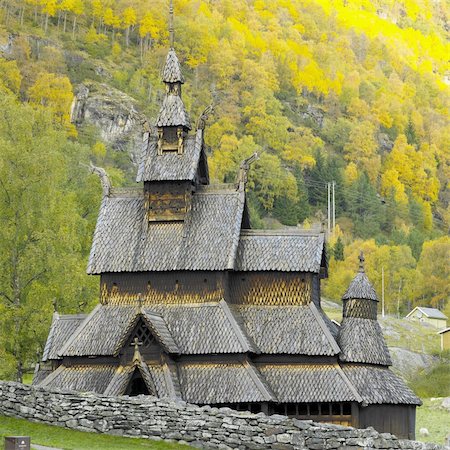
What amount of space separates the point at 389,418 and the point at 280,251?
297 inches

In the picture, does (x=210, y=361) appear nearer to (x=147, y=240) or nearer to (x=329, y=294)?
(x=147, y=240)

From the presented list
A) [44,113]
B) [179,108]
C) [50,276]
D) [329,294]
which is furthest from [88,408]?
[329,294]

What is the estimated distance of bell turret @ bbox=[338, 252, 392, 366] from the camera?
157 feet

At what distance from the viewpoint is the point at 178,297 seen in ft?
159

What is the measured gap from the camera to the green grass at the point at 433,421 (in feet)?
185

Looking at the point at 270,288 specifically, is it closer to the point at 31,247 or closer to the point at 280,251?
the point at 280,251

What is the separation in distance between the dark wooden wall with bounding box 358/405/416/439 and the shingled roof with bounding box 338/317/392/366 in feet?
5.91

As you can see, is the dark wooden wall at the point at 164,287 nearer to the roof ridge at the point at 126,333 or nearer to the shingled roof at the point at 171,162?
the roof ridge at the point at 126,333

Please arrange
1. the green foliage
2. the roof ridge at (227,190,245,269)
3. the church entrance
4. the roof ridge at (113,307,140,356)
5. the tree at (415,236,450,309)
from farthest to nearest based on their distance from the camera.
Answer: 1. the tree at (415,236,450,309)
2. the green foliage
3. the roof ridge at (227,190,245,269)
4. the roof ridge at (113,307,140,356)
5. the church entrance

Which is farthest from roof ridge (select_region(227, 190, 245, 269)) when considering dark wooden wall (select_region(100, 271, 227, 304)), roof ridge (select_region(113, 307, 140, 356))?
roof ridge (select_region(113, 307, 140, 356))

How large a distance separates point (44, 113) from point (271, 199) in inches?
4578

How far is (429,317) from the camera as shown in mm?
140875

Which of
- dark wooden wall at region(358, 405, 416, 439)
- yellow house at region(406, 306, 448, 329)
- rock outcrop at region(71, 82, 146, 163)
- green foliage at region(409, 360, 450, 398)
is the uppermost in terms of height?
rock outcrop at region(71, 82, 146, 163)

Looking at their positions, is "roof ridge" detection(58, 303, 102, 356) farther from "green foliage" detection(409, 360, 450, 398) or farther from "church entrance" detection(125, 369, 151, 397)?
"green foliage" detection(409, 360, 450, 398)
